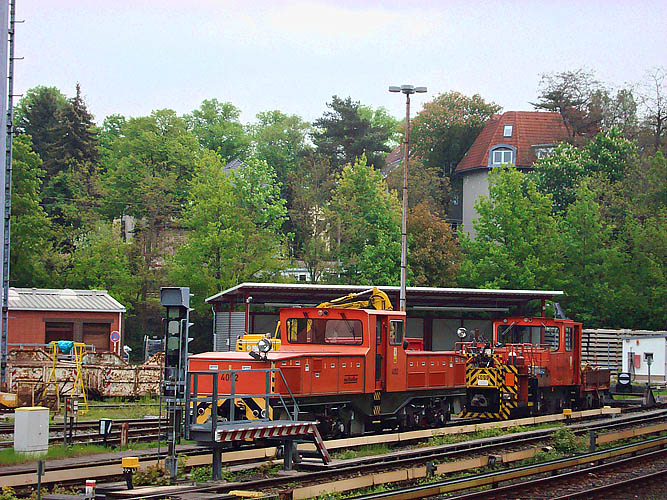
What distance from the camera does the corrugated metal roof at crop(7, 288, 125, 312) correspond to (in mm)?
38656

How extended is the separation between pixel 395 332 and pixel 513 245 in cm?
3451

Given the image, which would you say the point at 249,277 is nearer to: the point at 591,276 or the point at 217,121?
the point at 591,276

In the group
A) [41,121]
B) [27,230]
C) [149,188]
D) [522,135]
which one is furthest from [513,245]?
[41,121]

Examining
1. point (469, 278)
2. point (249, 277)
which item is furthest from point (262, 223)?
point (469, 278)

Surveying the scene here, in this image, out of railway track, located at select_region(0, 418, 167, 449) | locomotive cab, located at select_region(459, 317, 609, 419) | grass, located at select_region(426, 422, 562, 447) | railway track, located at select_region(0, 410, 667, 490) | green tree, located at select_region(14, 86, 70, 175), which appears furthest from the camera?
green tree, located at select_region(14, 86, 70, 175)

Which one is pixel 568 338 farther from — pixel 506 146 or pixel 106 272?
pixel 506 146

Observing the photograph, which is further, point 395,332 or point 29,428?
point 395,332

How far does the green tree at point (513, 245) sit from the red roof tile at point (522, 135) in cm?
1919

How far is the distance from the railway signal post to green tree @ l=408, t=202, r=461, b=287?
4141cm

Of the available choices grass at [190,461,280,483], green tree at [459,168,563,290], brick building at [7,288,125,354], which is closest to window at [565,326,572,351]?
grass at [190,461,280,483]

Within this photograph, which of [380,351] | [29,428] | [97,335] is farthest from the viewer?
[97,335]

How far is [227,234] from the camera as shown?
161 ft

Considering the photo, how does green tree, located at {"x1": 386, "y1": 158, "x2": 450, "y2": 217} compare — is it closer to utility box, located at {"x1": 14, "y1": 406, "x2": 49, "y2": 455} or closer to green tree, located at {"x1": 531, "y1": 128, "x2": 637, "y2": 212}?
green tree, located at {"x1": 531, "y1": 128, "x2": 637, "y2": 212}

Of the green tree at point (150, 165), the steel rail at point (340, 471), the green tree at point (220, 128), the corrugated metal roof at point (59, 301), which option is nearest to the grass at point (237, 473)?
the steel rail at point (340, 471)
